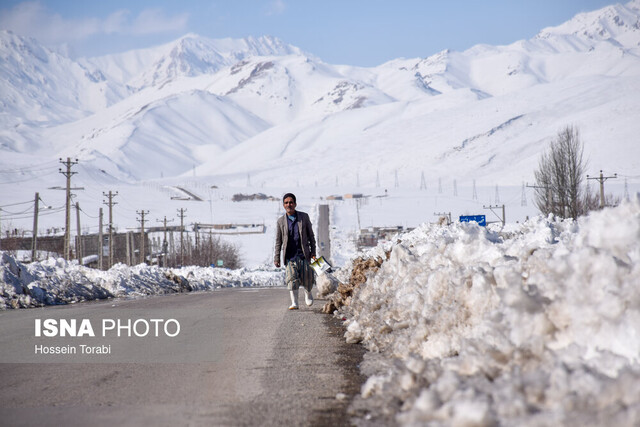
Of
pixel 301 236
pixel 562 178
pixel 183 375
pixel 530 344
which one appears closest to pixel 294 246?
pixel 301 236

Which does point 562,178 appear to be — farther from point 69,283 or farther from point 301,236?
point 301,236

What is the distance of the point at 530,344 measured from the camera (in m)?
4.70

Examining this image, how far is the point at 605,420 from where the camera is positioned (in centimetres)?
350

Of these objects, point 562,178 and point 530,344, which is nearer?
point 530,344

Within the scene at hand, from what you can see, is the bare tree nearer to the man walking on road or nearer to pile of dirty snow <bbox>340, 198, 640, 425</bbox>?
the man walking on road

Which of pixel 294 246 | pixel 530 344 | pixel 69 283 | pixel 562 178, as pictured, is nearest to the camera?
pixel 530 344

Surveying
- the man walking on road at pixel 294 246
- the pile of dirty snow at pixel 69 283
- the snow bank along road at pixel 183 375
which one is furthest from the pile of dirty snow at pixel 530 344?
the pile of dirty snow at pixel 69 283

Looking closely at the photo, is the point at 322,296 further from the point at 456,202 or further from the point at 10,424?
the point at 456,202

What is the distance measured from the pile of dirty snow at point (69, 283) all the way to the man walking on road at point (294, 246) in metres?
6.63

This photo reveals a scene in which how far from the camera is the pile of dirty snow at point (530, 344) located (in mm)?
3859

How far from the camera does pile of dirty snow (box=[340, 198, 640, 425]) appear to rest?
12.7 ft

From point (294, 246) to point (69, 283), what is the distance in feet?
28.0

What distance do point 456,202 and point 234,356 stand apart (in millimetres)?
141248

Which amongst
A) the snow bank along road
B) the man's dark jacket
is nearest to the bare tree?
the man's dark jacket
